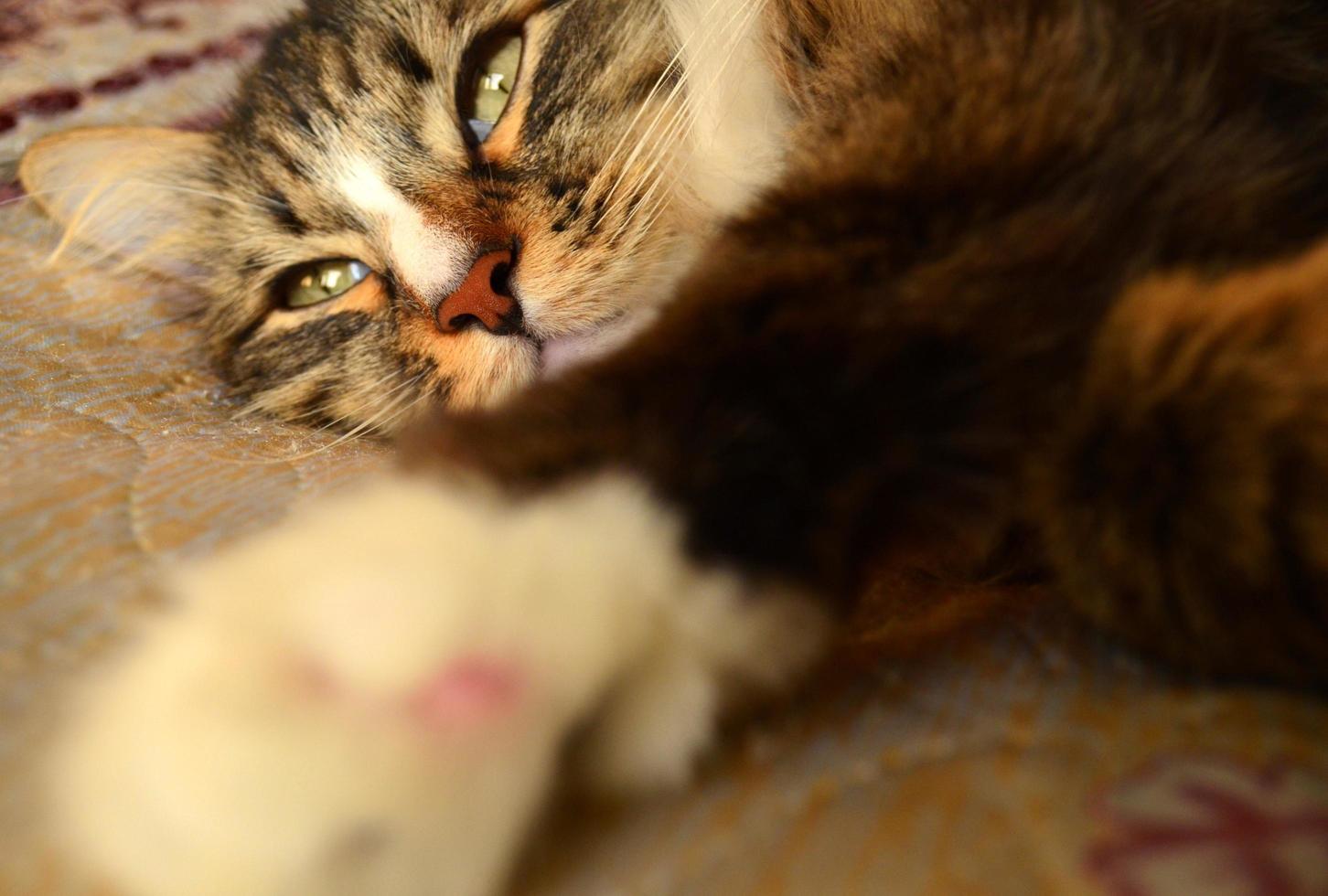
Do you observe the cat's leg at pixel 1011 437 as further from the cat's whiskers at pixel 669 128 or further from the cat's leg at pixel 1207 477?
the cat's whiskers at pixel 669 128

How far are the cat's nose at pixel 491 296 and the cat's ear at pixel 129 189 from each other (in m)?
0.60

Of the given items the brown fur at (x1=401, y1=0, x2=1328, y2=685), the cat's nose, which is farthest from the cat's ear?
the brown fur at (x1=401, y1=0, x2=1328, y2=685)

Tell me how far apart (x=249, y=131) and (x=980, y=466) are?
3.88 ft

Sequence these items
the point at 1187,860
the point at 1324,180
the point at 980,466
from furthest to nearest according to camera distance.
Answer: the point at 1324,180 → the point at 980,466 → the point at 1187,860

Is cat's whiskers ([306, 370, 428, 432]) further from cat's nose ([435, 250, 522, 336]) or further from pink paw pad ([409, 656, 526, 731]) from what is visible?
pink paw pad ([409, 656, 526, 731])

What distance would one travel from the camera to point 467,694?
0.39m

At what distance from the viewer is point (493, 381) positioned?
39.8 inches

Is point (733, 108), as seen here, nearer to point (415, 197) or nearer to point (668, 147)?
point (668, 147)

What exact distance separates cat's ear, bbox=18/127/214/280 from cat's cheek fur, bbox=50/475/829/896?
114 cm

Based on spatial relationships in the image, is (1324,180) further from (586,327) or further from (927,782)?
(586,327)

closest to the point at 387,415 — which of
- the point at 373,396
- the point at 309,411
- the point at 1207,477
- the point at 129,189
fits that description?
the point at 373,396

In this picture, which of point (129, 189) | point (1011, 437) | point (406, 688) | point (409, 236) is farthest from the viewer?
point (129, 189)

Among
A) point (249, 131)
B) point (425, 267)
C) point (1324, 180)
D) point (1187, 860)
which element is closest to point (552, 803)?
point (1187, 860)

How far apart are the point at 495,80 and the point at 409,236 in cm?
25
